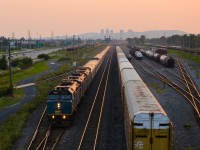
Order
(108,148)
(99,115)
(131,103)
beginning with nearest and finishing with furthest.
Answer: (131,103) → (108,148) → (99,115)

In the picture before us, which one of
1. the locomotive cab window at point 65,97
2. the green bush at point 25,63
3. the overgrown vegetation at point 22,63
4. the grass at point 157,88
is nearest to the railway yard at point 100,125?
the locomotive cab window at point 65,97

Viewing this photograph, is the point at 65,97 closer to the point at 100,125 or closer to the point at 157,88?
the point at 100,125

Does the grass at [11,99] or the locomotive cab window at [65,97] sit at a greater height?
the locomotive cab window at [65,97]

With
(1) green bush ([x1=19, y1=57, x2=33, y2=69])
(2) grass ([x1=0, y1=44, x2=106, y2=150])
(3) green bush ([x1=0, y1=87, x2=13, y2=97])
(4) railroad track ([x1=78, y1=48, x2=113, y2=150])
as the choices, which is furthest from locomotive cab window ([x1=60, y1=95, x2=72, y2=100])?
(1) green bush ([x1=19, y1=57, x2=33, y2=69])

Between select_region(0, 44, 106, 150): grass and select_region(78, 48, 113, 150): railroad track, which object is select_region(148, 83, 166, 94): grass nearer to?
select_region(78, 48, 113, 150): railroad track

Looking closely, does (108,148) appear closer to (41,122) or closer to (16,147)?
(16,147)

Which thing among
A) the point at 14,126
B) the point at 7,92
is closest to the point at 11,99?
the point at 7,92

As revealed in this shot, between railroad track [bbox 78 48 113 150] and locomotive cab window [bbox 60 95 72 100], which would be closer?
railroad track [bbox 78 48 113 150]

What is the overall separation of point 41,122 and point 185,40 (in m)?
147

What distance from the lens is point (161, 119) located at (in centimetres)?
1584

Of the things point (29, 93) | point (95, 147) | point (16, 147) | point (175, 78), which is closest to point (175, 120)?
point (95, 147)

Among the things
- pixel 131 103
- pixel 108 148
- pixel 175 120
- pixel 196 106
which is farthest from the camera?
pixel 196 106

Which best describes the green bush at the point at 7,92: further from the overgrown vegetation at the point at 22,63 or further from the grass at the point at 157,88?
the overgrown vegetation at the point at 22,63

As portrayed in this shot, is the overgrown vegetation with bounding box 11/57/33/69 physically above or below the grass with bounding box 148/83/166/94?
above
